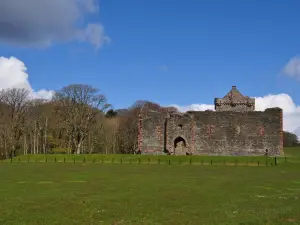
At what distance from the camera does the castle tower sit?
6894 centimetres

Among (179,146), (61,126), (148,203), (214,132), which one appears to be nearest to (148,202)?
(148,203)

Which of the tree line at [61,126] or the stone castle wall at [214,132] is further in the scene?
the tree line at [61,126]

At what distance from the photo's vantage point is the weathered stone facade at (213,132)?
51094 mm

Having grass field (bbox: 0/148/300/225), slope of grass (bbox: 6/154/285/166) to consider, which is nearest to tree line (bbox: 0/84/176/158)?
slope of grass (bbox: 6/154/285/166)

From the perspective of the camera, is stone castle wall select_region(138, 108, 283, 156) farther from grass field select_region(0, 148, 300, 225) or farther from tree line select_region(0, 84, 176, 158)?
grass field select_region(0, 148, 300, 225)

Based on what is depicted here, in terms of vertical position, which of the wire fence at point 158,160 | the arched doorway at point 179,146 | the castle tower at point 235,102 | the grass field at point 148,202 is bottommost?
the wire fence at point 158,160

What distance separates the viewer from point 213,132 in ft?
172

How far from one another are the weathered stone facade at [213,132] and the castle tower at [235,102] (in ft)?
56.7

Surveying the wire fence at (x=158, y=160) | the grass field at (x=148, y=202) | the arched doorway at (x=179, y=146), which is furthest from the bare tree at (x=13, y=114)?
the grass field at (x=148, y=202)

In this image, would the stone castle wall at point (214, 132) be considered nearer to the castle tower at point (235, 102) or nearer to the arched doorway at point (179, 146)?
the arched doorway at point (179, 146)

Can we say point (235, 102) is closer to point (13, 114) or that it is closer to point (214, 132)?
point (214, 132)

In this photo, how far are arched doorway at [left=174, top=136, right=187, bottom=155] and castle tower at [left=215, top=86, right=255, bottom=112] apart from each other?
18.3 metres

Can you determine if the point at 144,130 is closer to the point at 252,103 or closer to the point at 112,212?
the point at 252,103

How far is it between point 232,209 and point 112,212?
14.2 feet
